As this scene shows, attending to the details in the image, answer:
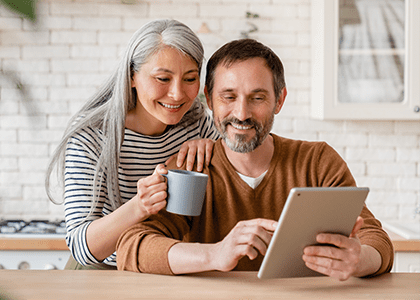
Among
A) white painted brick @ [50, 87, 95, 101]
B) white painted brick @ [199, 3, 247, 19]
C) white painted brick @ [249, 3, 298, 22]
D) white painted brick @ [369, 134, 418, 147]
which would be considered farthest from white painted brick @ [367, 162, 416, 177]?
white painted brick @ [50, 87, 95, 101]

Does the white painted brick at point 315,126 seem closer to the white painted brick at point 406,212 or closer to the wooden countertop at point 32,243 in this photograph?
the white painted brick at point 406,212

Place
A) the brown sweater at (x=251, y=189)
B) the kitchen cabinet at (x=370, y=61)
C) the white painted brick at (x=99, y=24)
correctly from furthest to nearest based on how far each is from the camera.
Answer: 1. the white painted brick at (x=99, y=24)
2. the kitchen cabinet at (x=370, y=61)
3. the brown sweater at (x=251, y=189)

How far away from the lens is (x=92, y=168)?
1386 mm

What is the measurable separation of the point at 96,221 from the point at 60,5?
46.6 inches

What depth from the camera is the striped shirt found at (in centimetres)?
135

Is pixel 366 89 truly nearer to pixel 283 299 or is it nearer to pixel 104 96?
pixel 104 96

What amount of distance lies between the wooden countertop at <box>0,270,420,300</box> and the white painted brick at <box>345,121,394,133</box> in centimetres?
199

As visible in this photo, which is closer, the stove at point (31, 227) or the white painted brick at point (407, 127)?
the stove at point (31, 227)

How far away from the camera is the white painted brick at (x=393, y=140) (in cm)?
285

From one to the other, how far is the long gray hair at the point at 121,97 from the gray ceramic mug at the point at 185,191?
0.39 metres

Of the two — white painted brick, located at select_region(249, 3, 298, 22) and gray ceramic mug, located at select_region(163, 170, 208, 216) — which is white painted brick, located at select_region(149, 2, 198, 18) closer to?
white painted brick, located at select_region(249, 3, 298, 22)

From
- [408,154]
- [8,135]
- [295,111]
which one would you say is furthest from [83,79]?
[408,154]

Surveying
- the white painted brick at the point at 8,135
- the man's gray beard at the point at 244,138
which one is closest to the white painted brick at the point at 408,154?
the man's gray beard at the point at 244,138

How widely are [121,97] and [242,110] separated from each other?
402 millimetres
